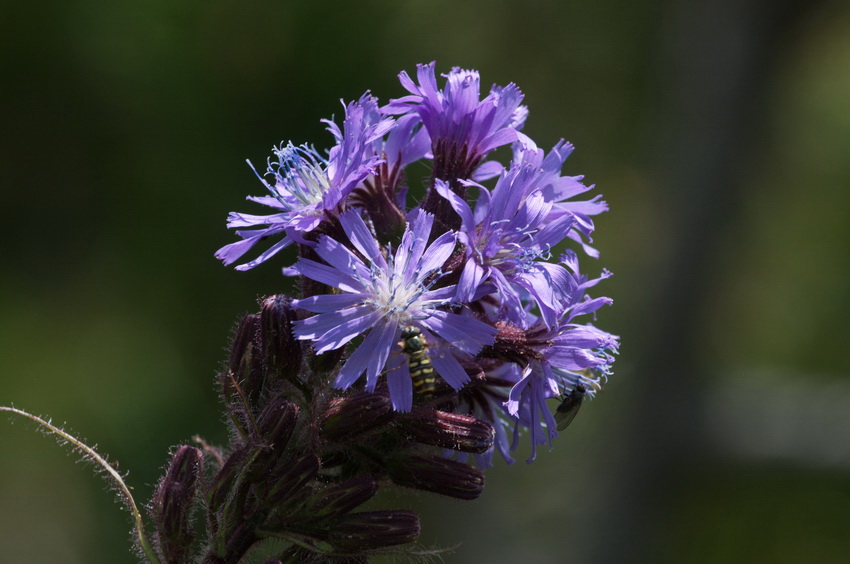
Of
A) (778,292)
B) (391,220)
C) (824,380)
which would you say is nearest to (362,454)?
(391,220)

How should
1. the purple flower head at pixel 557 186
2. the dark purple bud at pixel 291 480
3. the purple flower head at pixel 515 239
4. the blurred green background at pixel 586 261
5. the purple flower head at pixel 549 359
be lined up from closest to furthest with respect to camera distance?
1. the dark purple bud at pixel 291 480
2. the purple flower head at pixel 515 239
3. the purple flower head at pixel 549 359
4. the purple flower head at pixel 557 186
5. the blurred green background at pixel 586 261

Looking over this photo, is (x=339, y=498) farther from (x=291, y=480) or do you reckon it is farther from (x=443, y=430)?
(x=443, y=430)

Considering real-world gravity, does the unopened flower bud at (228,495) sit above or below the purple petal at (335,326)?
below

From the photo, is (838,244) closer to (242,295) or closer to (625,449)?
(625,449)

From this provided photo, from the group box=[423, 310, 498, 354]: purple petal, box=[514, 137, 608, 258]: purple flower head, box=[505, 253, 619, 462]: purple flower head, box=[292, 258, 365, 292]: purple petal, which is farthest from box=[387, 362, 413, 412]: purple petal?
box=[514, 137, 608, 258]: purple flower head

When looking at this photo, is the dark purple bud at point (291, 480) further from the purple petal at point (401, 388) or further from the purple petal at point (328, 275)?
the purple petal at point (328, 275)

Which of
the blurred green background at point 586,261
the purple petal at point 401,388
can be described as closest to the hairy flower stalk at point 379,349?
the purple petal at point 401,388
